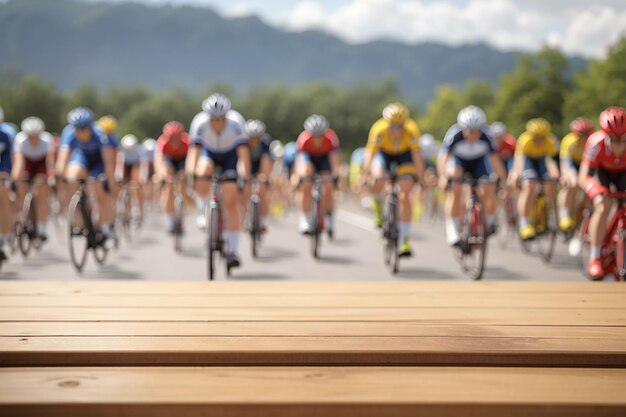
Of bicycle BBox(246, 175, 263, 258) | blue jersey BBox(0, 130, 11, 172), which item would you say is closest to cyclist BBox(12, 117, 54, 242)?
blue jersey BBox(0, 130, 11, 172)

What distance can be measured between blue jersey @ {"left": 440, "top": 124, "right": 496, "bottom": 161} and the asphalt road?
5.34ft

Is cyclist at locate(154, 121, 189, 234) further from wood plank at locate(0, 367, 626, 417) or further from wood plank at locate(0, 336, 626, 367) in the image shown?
wood plank at locate(0, 367, 626, 417)

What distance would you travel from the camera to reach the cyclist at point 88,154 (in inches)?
413

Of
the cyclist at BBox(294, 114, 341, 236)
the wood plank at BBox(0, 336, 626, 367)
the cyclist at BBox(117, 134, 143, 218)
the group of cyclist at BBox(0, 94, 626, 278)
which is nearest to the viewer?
the wood plank at BBox(0, 336, 626, 367)

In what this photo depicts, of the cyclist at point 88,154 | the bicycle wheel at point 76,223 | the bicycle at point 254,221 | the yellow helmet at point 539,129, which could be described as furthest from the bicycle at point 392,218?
the yellow helmet at point 539,129

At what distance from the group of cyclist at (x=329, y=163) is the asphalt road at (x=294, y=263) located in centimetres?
51

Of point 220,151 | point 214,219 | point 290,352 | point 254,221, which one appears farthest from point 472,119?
point 290,352

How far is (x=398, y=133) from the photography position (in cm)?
1098

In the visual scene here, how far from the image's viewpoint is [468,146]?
34.8 feet

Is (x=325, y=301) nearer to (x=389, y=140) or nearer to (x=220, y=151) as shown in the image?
(x=220, y=151)

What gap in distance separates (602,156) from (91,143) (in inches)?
257

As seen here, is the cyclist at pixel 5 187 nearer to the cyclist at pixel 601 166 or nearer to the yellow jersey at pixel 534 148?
the cyclist at pixel 601 166

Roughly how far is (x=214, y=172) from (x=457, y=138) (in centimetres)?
337

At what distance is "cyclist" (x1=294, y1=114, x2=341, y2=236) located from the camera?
12762mm
